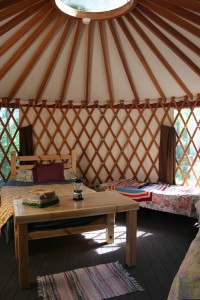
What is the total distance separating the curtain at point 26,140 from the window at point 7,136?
0.13m

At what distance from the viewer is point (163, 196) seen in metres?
3.47

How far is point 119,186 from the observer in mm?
3986

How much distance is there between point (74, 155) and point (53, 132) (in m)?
0.60

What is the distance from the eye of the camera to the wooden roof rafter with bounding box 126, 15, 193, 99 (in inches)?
107

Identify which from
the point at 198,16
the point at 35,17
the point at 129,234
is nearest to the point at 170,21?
the point at 198,16

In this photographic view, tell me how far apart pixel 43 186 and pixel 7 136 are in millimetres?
1252

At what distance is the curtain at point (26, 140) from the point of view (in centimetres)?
422

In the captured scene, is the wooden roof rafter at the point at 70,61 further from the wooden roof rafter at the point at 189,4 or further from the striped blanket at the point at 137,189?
the striped blanket at the point at 137,189

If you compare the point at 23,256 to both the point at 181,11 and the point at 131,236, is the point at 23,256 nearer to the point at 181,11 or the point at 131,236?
the point at 131,236

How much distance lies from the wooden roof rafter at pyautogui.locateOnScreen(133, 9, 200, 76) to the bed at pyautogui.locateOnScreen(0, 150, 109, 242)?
6.61 ft

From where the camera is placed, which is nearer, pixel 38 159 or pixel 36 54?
pixel 36 54

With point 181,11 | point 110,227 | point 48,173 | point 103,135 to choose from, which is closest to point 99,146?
point 103,135

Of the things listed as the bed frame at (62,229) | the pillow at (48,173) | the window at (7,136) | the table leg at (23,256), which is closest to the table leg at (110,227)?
the bed frame at (62,229)

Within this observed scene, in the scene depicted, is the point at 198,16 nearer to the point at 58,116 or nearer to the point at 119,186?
the point at 119,186
